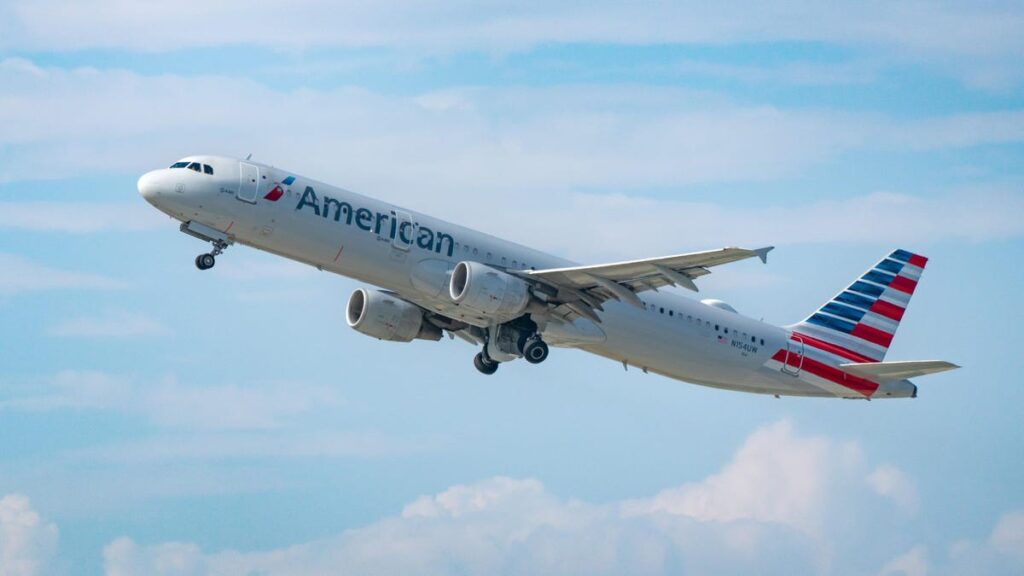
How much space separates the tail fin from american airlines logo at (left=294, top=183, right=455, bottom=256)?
16.3 meters

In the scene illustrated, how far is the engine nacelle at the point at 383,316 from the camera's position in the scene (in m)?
55.7

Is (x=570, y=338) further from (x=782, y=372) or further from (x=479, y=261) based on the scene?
(x=782, y=372)

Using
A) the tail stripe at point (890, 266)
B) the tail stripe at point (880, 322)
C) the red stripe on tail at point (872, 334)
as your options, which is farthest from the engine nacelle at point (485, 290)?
the tail stripe at point (890, 266)

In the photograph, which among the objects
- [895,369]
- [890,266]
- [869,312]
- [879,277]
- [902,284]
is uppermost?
[890,266]

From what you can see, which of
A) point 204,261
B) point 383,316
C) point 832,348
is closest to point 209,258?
point 204,261

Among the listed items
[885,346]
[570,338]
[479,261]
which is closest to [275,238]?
[479,261]

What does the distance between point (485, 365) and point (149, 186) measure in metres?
15.2

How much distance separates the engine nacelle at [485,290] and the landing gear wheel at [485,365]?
21.4 feet

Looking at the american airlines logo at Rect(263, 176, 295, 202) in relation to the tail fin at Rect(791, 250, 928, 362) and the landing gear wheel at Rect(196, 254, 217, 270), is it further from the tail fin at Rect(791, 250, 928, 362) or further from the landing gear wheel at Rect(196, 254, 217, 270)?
the tail fin at Rect(791, 250, 928, 362)

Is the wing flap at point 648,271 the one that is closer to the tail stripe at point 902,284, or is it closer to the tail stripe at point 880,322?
the tail stripe at point 880,322

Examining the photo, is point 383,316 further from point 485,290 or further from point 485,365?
point 485,290

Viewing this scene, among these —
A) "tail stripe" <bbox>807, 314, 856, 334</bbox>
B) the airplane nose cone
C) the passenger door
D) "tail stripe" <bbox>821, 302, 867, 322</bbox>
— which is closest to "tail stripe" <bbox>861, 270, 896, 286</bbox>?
"tail stripe" <bbox>821, 302, 867, 322</bbox>

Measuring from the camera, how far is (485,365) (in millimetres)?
56531

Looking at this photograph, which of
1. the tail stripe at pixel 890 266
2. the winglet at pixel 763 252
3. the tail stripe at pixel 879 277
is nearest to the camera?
the winglet at pixel 763 252
